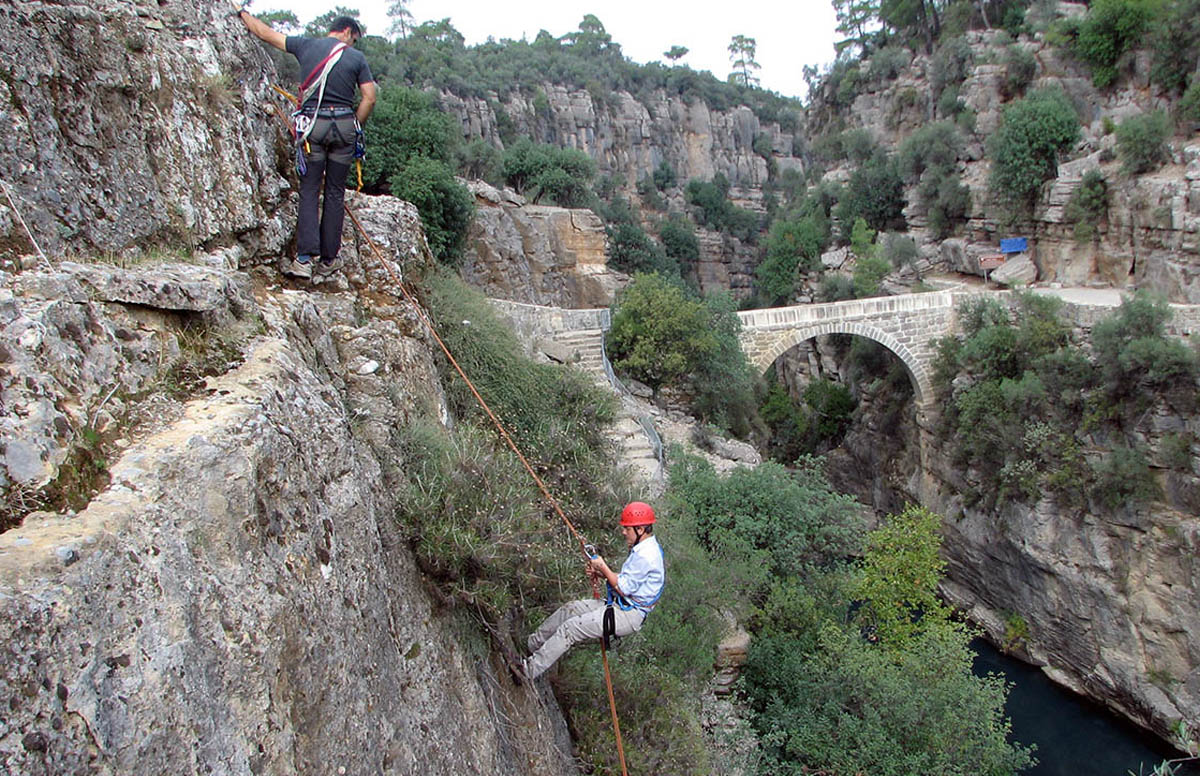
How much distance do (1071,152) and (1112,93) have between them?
3.64 m

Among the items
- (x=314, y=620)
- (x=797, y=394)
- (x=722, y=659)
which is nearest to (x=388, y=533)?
(x=314, y=620)

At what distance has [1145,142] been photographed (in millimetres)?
19031

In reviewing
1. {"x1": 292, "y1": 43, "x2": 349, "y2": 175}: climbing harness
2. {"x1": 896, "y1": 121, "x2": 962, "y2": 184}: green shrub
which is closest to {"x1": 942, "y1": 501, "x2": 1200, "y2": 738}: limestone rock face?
{"x1": 896, "y1": 121, "x2": 962, "y2": 184}: green shrub

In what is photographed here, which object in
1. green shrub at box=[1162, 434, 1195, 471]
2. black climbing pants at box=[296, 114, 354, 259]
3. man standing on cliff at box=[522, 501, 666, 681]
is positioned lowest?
green shrub at box=[1162, 434, 1195, 471]

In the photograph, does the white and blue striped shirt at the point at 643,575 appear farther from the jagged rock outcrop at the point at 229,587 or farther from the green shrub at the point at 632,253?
the green shrub at the point at 632,253

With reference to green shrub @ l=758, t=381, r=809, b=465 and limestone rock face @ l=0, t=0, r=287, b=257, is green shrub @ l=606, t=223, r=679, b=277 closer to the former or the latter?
green shrub @ l=758, t=381, r=809, b=465

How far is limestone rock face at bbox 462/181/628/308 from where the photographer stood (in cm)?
2044

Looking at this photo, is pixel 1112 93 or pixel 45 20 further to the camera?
pixel 1112 93

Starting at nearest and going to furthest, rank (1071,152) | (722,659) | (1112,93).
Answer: (722,659) < (1071,152) < (1112,93)

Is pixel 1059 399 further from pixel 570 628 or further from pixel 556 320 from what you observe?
pixel 570 628

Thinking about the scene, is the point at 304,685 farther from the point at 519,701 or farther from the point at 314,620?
the point at 519,701

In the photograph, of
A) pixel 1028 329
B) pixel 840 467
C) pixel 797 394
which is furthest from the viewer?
pixel 797 394

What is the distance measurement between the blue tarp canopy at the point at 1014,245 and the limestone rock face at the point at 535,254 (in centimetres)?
1195

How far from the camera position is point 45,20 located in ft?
12.8
